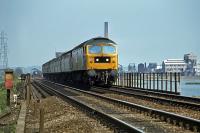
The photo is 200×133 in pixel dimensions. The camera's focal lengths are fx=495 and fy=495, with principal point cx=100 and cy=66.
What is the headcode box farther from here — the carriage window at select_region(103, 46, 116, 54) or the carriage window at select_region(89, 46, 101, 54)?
the carriage window at select_region(103, 46, 116, 54)

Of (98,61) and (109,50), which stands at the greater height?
(109,50)

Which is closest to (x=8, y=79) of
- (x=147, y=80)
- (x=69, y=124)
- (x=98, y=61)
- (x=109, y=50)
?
(x=69, y=124)

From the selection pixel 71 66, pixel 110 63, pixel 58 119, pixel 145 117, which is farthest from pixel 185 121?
pixel 71 66

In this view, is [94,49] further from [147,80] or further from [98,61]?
[147,80]

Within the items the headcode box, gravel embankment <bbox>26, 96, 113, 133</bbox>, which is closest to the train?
the headcode box

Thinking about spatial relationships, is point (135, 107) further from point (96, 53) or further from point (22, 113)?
point (96, 53)

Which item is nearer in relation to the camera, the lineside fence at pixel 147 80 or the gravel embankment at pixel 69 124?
the gravel embankment at pixel 69 124

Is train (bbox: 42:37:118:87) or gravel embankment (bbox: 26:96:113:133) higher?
train (bbox: 42:37:118:87)

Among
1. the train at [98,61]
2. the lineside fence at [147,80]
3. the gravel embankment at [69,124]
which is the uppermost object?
the train at [98,61]

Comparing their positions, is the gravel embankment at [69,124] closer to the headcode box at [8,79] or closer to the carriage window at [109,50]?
the headcode box at [8,79]

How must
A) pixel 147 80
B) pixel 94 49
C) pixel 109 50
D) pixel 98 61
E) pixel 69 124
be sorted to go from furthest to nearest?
pixel 147 80
pixel 109 50
pixel 94 49
pixel 98 61
pixel 69 124

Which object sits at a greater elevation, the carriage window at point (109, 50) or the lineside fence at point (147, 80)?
the carriage window at point (109, 50)

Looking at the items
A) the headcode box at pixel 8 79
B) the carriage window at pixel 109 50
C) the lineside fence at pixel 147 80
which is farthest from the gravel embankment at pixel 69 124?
the carriage window at pixel 109 50

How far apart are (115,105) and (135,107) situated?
2601 mm
